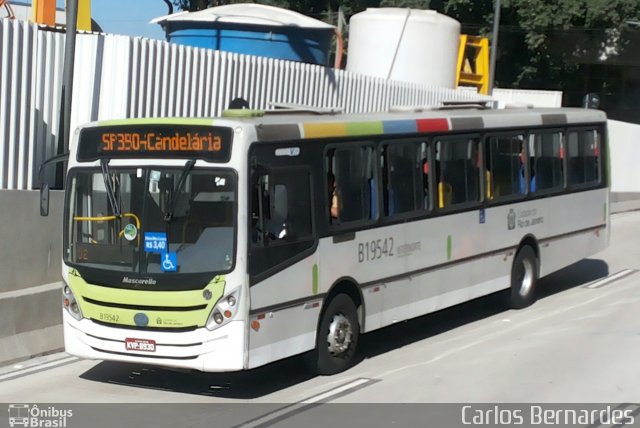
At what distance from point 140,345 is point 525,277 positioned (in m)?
7.08

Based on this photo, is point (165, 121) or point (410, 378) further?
point (410, 378)

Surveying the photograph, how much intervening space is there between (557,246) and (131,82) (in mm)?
6698

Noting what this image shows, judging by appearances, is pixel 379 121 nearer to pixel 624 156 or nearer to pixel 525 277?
pixel 525 277

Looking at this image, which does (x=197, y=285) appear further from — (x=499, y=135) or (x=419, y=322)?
(x=499, y=135)

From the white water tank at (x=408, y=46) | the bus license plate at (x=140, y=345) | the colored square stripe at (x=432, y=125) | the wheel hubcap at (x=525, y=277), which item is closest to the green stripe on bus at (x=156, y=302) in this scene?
the bus license plate at (x=140, y=345)

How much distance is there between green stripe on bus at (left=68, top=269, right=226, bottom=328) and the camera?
934cm

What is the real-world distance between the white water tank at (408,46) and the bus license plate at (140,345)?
73.0ft

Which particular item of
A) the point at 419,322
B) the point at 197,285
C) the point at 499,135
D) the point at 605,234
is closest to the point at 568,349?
the point at 419,322

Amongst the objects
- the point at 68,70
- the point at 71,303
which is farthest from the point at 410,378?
the point at 68,70

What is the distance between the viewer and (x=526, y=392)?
9828mm

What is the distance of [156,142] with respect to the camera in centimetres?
968

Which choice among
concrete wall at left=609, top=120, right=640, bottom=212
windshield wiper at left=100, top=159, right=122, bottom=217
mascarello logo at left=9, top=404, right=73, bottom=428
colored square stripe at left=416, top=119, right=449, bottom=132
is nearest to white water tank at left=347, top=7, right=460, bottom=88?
concrete wall at left=609, top=120, right=640, bottom=212

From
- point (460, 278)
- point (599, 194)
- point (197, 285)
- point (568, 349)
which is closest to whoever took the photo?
point (197, 285)

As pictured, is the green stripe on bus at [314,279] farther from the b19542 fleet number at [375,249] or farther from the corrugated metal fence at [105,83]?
the corrugated metal fence at [105,83]
